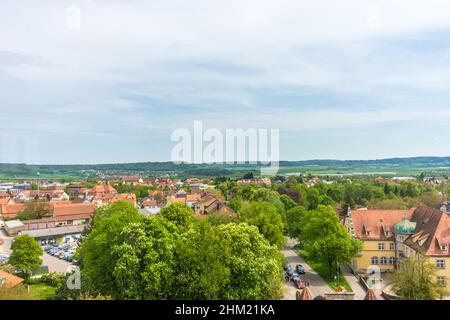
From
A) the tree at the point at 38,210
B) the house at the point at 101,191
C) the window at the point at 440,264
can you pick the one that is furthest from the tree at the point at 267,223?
the house at the point at 101,191

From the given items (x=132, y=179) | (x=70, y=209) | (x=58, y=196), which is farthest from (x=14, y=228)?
(x=132, y=179)

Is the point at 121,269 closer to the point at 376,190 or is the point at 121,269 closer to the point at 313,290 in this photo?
the point at 313,290

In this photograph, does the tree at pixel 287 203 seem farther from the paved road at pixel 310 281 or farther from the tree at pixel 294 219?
the paved road at pixel 310 281

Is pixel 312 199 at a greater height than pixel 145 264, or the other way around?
pixel 145 264

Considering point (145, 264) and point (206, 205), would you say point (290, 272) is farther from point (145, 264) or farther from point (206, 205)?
point (206, 205)

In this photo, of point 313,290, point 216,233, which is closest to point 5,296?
point 216,233
